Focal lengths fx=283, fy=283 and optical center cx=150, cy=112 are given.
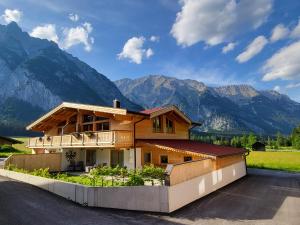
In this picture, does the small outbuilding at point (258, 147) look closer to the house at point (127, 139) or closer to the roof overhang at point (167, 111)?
the house at point (127, 139)

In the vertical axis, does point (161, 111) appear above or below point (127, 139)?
above

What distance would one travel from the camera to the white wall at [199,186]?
14.4m

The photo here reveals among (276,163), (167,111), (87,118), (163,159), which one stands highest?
(167,111)

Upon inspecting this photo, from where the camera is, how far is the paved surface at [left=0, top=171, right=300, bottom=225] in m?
12.6

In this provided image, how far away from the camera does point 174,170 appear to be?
1433 centimetres

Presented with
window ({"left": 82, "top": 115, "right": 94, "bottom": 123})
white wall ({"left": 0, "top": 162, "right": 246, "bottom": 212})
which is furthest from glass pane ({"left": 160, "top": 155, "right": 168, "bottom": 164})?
window ({"left": 82, "top": 115, "right": 94, "bottom": 123})

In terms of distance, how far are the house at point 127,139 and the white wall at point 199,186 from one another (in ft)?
2.55

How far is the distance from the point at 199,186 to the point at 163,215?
4328mm

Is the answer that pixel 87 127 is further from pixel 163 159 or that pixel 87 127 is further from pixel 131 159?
pixel 163 159

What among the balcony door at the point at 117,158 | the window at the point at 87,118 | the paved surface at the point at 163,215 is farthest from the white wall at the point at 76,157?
the paved surface at the point at 163,215

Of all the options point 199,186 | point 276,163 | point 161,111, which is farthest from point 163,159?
point 276,163

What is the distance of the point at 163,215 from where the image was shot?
44.5 feet

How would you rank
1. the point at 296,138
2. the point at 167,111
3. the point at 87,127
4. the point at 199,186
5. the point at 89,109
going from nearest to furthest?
the point at 199,186, the point at 89,109, the point at 167,111, the point at 87,127, the point at 296,138

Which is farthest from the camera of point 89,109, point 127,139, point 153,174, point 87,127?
point 87,127
